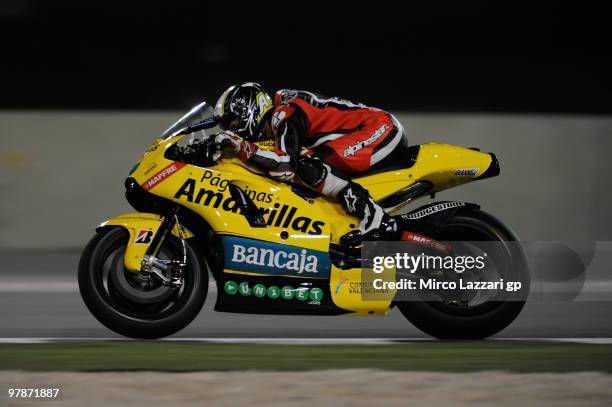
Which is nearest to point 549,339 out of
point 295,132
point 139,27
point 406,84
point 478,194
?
point 295,132

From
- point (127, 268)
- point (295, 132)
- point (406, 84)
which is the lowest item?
point (127, 268)

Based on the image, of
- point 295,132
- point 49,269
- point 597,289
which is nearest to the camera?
point 295,132

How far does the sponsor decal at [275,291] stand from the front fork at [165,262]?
31cm

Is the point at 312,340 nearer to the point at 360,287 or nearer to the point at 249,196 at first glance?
the point at 360,287

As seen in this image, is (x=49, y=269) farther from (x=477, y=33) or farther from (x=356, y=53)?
(x=477, y=33)

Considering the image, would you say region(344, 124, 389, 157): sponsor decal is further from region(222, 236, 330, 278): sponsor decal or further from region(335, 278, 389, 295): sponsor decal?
region(335, 278, 389, 295): sponsor decal

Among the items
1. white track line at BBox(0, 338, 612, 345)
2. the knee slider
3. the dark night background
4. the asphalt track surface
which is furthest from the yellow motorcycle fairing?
the dark night background

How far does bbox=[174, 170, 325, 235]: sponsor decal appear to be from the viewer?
23.9 feet

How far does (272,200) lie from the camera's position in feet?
24.1

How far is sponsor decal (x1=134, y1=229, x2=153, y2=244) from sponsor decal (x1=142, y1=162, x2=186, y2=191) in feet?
0.88

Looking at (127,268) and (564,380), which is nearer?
(564,380)

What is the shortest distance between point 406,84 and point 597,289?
505 centimetres

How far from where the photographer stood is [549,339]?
303 inches

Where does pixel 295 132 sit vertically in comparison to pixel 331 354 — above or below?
above
